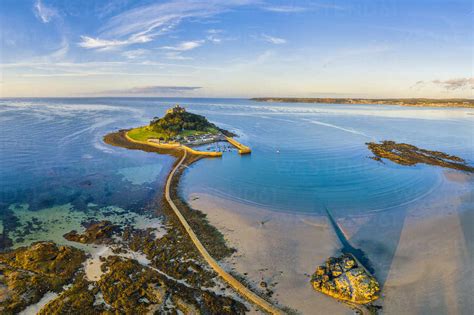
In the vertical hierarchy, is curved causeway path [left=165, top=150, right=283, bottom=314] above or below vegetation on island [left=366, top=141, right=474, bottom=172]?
below

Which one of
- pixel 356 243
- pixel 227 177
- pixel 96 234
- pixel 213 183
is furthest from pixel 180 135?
pixel 356 243

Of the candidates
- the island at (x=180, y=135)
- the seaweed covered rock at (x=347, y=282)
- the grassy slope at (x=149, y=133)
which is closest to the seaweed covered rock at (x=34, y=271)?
the seaweed covered rock at (x=347, y=282)

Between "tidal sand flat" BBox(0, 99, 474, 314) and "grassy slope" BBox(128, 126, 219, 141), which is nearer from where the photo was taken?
"tidal sand flat" BBox(0, 99, 474, 314)

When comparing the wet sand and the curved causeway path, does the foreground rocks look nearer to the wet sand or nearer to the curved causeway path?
the curved causeway path

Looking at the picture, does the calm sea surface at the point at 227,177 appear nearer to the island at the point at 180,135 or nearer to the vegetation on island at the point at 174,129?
the island at the point at 180,135

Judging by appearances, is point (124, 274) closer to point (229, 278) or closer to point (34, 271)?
point (34, 271)

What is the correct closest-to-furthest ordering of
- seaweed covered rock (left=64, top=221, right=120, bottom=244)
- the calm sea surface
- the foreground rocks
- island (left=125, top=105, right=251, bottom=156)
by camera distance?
the foreground rocks < seaweed covered rock (left=64, top=221, right=120, bottom=244) < the calm sea surface < island (left=125, top=105, right=251, bottom=156)

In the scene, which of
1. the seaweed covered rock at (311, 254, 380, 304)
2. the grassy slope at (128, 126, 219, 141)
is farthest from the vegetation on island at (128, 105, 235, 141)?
the seaweed covered rock at (311, 254, 380, 304)
